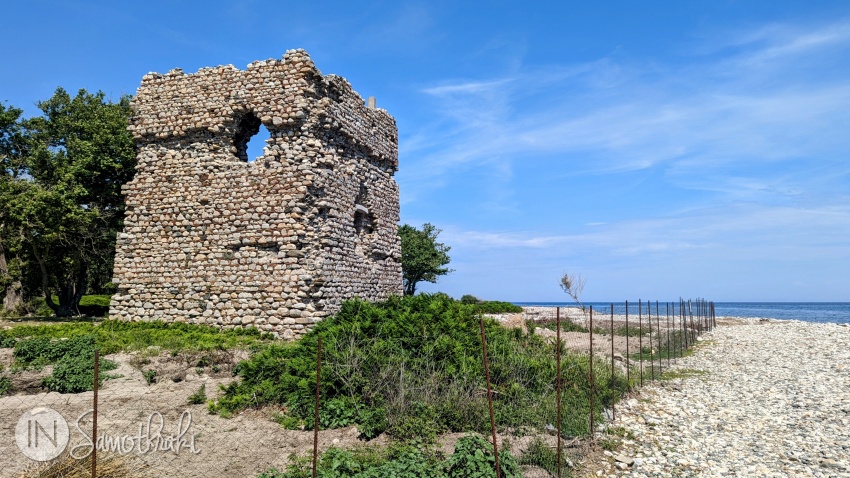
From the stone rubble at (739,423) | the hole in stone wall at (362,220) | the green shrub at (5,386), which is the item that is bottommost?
the stone rubble at (739,423)

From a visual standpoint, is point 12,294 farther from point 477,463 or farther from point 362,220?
point 477,463

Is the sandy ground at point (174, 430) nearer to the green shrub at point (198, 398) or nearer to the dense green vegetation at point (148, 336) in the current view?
the green shrub at point (198, 398)

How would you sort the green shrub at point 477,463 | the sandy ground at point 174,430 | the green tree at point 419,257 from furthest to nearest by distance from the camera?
1. the green tree at point 419,257
2. the sandy ground at point 174,430
3. the green shrub at point 477,463

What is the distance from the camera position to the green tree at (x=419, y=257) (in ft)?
119

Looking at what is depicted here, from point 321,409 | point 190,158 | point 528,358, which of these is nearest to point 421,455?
point 321,409

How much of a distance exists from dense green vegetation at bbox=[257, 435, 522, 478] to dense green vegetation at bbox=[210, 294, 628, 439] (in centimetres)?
103

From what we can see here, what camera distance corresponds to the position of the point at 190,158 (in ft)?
43.4

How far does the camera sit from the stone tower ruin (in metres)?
12.0

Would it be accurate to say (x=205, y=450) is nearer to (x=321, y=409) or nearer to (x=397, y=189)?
(x=321, y=409)

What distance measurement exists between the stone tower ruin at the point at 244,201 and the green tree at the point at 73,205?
467cm

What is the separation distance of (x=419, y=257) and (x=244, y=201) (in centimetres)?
2411

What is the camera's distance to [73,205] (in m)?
16.6

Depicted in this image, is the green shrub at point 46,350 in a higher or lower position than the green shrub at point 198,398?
higher

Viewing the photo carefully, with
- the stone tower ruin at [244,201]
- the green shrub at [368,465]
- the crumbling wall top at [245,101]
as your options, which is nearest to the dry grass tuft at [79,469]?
the green shrub at [368,465]
